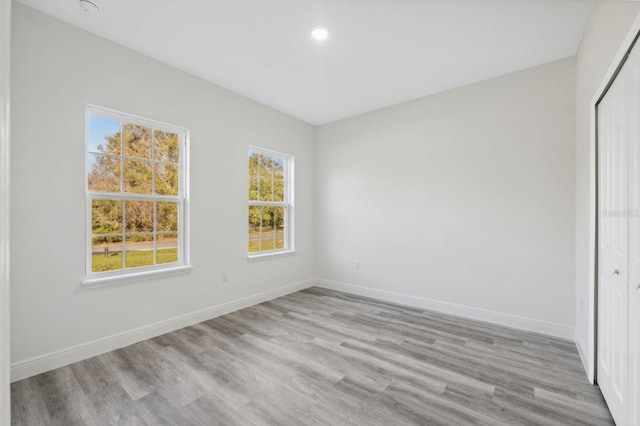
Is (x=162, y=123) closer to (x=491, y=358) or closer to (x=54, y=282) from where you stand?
(x=54, y=282)

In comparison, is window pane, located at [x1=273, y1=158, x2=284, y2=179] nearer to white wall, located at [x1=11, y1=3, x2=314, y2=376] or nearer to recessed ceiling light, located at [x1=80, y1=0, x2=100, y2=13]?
white wall, located at [x1=11, y1=3, x2=314, y2=376]

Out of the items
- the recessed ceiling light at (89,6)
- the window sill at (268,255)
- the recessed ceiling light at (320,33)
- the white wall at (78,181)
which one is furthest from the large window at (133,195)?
the recessed ceiling light at (320,33)

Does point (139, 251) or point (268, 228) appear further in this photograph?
point (268, 228)

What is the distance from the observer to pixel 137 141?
A: 116 inches

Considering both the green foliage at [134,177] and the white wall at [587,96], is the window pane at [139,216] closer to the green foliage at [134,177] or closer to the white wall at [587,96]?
the green foliage at [134,177]

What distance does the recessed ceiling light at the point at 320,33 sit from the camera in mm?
2462

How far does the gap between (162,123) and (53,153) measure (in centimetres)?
98

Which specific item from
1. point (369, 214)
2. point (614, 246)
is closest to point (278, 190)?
point (369, 214)

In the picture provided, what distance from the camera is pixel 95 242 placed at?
2.64m

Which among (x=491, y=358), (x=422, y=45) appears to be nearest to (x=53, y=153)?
(x=422, y=45)

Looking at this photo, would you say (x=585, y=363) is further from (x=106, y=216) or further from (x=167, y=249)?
(x=106, y=216)

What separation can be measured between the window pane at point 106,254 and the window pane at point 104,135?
0.84 meters

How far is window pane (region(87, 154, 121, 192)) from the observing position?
2623 mm

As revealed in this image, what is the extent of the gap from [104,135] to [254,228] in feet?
6.66
